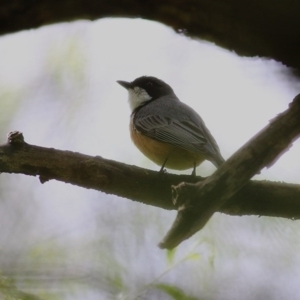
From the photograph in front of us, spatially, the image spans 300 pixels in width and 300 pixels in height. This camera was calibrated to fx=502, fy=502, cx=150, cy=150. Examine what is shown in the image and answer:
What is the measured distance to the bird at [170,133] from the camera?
11.7 ft

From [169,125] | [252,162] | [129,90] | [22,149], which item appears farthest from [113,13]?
[129,90]

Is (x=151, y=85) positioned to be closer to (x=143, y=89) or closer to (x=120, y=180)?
(x=143, y=89)

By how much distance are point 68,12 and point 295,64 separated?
82 cm

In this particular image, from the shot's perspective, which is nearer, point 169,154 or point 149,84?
point 169,154

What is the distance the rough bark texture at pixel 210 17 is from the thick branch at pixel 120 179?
103 cm

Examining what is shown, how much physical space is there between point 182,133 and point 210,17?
2.07 m

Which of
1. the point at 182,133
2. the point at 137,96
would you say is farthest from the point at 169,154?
the point at 137,96

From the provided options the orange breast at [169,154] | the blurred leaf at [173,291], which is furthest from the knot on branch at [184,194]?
the orange breast at [169,154]

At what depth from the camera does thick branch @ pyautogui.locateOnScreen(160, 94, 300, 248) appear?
1.92m

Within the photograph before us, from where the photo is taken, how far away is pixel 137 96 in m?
4.96

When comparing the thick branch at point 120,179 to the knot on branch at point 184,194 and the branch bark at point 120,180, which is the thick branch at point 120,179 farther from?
the knot on branch at point 184,194

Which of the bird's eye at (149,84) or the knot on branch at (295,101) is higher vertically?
the bird's eye at (149,84)

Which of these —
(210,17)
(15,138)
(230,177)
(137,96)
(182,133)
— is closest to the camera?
(210,17)

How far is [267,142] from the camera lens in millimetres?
2076
